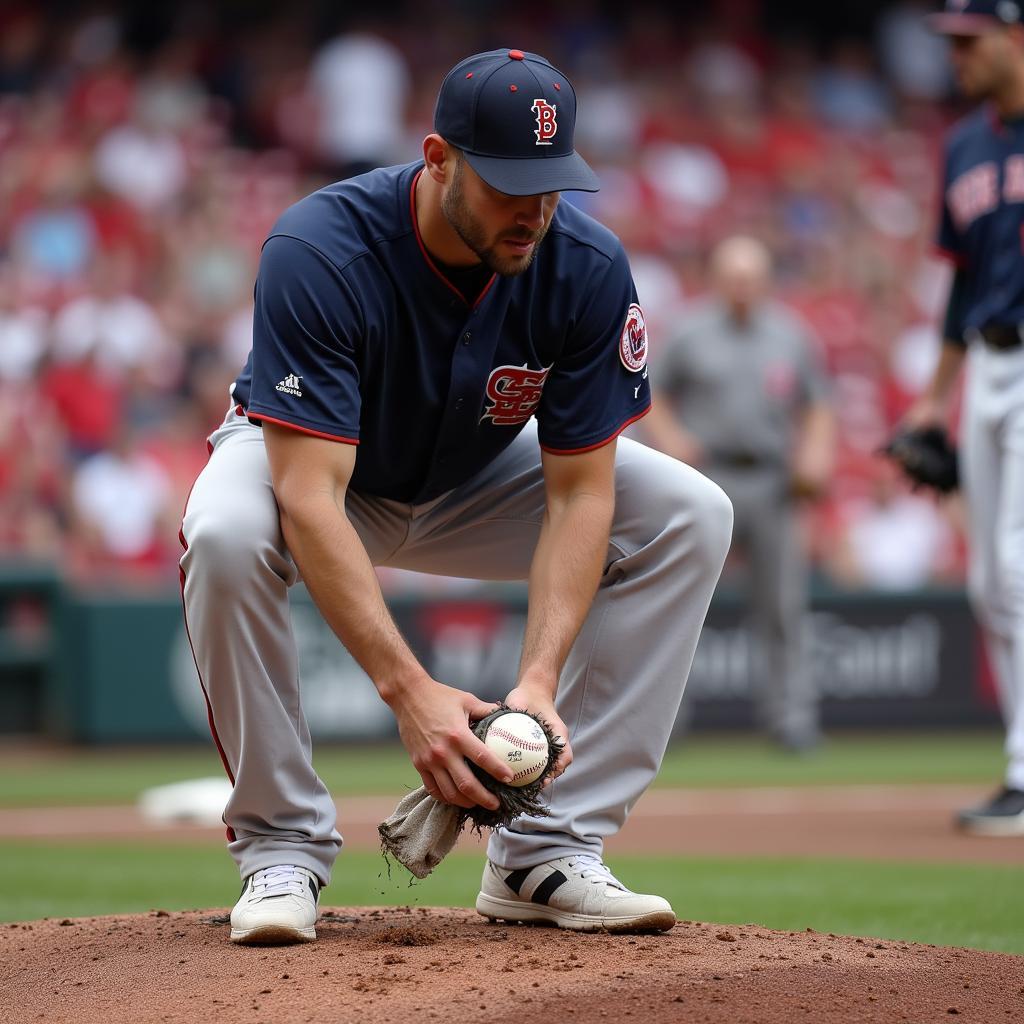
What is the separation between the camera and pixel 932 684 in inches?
455

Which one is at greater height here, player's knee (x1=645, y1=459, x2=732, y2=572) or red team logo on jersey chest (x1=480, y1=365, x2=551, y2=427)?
red team logo on jersey chest (x1=480, y1=365, x2=551, y2=427)

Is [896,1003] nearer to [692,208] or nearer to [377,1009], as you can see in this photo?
[377,1009]

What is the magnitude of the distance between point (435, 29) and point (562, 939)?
Answer: 14.4 meters

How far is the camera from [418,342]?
3746 millimetres

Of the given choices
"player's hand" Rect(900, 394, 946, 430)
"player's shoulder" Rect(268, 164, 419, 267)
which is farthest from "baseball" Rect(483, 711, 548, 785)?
"player's hand" Rect(900, 394, 946, 430)

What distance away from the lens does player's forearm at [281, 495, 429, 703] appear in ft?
11.2

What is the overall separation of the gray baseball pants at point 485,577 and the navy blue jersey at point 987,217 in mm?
2603

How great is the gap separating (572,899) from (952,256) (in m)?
3.73

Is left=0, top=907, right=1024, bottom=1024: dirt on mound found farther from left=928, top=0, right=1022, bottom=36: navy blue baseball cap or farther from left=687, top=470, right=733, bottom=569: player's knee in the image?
left=928, top=0, right=1022, bottom=36: navy blue baseball cap

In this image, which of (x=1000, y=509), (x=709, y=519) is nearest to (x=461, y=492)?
(x=709, y=519)

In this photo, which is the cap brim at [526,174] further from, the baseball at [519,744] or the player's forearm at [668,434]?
the player's forearm at [668,434]

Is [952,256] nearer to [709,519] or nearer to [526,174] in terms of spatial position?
[709,519]

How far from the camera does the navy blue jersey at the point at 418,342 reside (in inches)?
140

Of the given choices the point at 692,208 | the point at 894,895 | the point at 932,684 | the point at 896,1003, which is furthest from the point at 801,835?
the point at 692,208
